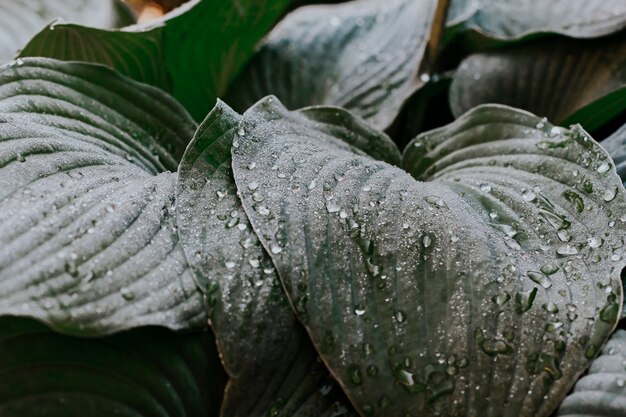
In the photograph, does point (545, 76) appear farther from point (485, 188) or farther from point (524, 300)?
point (524, 300)

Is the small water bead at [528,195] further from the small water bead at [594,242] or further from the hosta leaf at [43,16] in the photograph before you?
the hosta leaf at [43,16]

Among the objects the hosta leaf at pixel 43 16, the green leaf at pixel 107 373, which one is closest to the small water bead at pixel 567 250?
the green leaf at pixel 107 373

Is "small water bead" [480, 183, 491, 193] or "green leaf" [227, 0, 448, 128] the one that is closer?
"small water bead" [480, 183, 491, 193]

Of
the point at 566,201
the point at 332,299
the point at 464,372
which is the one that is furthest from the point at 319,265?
the point at 566,201

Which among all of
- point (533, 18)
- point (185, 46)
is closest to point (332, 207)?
point (185, 46)

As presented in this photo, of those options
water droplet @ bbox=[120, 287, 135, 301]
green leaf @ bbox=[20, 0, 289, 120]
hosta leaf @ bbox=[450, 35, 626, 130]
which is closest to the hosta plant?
water droplet @ bbox=[120, 287, 135, 301]

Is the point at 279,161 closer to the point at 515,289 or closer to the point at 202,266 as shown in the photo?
the point at 202,266

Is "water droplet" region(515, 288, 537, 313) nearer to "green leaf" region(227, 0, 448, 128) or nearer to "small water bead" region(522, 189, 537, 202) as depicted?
"small water bead" region(522, 189, 537, 202)
